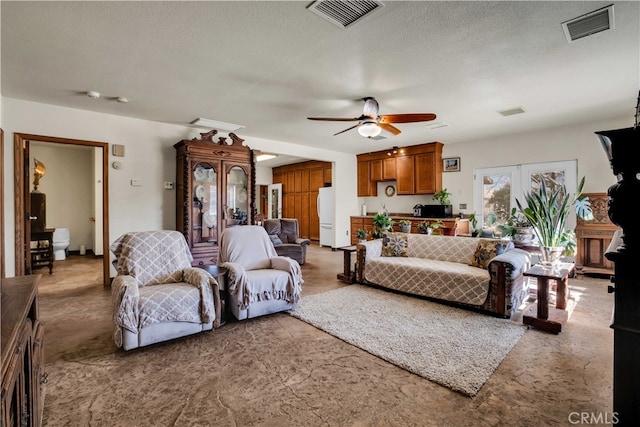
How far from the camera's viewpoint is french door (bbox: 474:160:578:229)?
5.21 meters

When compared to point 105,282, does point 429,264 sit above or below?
above

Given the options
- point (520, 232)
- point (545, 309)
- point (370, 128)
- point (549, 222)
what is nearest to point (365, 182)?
point (520, 232)

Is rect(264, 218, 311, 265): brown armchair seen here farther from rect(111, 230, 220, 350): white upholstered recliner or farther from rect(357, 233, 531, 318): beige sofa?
rect(111, 230, 220, 350): white upholstered recliner

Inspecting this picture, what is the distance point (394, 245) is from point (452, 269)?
3.32ft

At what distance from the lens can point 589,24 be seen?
229 cm

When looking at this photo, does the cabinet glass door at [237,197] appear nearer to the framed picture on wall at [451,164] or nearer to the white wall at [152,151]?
the white wall at [152,151]

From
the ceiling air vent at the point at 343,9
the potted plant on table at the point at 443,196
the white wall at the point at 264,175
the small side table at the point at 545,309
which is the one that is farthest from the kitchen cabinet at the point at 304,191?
the ceiling air vent at the point at 343,9

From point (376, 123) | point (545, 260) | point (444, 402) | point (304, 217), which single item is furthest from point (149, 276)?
point (304, 217)

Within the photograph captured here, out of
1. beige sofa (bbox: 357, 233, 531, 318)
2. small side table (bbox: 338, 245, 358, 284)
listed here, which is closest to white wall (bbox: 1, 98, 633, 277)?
beige sofa (bbox: 357, 233, 531, 318)

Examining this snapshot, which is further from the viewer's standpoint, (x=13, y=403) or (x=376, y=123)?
(x=376, y=123)

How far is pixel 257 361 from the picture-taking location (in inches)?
89.7

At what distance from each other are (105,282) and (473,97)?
18.5 ft

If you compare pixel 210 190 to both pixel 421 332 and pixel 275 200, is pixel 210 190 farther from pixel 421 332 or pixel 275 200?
pixel 275 200

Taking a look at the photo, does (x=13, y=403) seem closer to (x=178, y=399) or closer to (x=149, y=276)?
(x=178, y=399)
